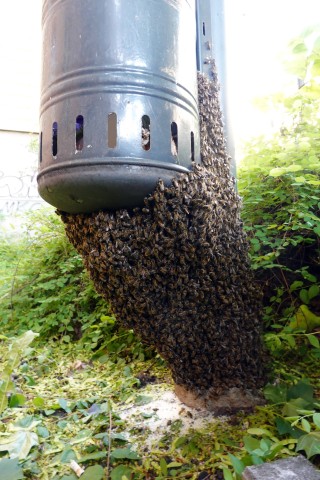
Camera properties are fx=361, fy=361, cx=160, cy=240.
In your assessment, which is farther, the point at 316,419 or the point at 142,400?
the point at 142,400

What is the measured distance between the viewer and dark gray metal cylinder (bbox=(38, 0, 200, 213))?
1311 millimetres

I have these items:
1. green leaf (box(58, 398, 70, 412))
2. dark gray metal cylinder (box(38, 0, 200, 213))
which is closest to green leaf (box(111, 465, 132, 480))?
green leaf (box(58, 398, 70, 412))

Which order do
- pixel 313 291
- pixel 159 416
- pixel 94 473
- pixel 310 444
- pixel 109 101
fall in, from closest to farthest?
pixel 109 101 → pixel 310 444 → pixel 94 473 → pixel 159 416 → pixel 313 291

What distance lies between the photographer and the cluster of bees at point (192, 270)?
4.99 ft

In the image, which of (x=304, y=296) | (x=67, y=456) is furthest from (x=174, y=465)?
(x=304, y=296)

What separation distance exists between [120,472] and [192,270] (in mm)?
936

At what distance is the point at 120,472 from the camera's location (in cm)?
156

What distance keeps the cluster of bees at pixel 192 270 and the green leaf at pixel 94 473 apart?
1.91 ft

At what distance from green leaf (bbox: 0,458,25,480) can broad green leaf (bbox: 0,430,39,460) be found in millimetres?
95

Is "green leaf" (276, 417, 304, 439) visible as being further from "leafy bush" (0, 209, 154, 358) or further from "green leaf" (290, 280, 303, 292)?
"leafy bush" (0, 209, 154, 358)

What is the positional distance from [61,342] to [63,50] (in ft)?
8.44

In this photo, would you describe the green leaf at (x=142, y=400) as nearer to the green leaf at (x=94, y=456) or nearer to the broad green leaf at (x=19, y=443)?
the green leaf at (x=94, y=456)

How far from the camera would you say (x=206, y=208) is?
1.60m

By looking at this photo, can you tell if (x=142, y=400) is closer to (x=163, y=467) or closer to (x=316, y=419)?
(x=163, y=467)
